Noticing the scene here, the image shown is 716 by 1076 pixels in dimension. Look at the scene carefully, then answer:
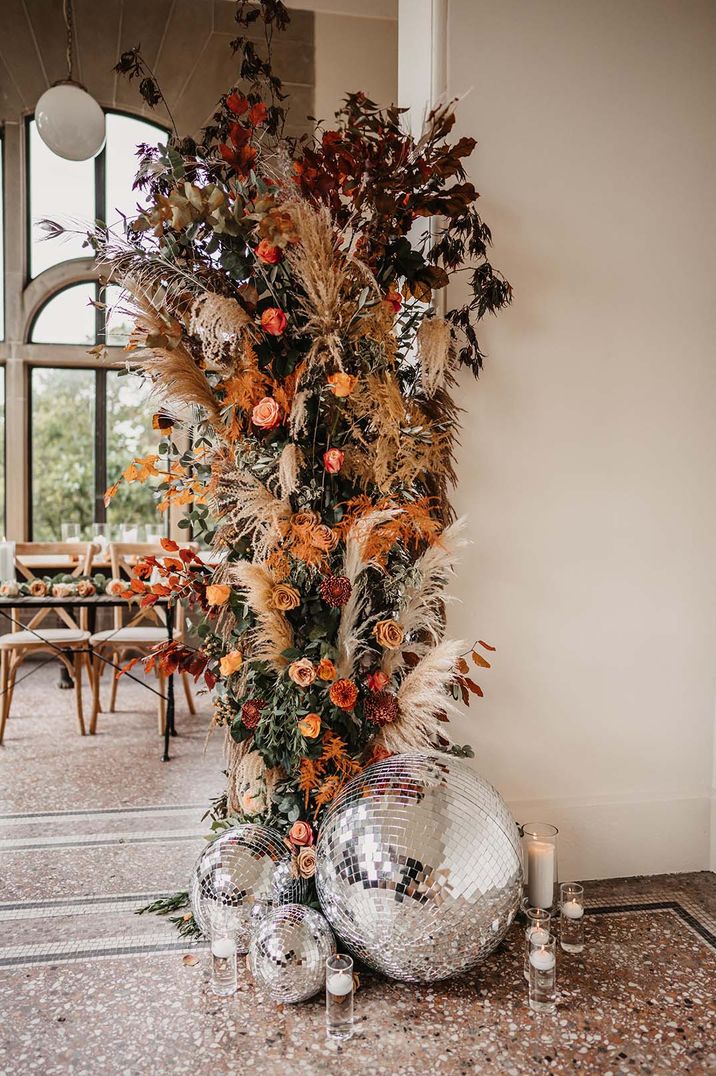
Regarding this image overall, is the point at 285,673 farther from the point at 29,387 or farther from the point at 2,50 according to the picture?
the point at 2,50

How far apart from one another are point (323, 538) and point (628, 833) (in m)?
1.48

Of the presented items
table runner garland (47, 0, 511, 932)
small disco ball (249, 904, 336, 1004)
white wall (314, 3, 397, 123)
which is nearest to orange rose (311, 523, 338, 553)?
table runner garland (47, 0, 511, 932)

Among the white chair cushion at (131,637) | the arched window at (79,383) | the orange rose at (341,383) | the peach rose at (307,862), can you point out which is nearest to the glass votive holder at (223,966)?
the peach rose at (307,862)

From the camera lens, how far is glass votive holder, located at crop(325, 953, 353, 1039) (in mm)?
1780

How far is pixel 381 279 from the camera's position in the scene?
2.21 meters

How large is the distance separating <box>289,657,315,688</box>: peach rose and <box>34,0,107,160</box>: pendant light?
9.62 ft

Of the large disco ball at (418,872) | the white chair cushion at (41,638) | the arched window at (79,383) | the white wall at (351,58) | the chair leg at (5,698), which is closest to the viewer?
the large disco ball at (418,872)

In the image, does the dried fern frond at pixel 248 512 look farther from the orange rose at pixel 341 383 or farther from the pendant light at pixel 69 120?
the pendant light at pixel 69 120

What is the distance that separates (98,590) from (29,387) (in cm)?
288

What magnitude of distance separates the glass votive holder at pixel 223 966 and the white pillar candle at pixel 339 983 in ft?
0.94

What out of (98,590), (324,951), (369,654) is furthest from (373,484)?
(98,590)

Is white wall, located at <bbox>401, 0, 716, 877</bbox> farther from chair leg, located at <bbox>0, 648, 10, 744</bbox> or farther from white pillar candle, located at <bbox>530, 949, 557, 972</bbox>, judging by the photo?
chair leg, located at <bbox>0, 648, 10, 744</bbox>

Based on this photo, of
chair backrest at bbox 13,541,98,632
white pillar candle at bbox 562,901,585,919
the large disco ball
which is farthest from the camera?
chair backrest at bbox 13,541,98,632

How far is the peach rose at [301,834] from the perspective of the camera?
210 cm
